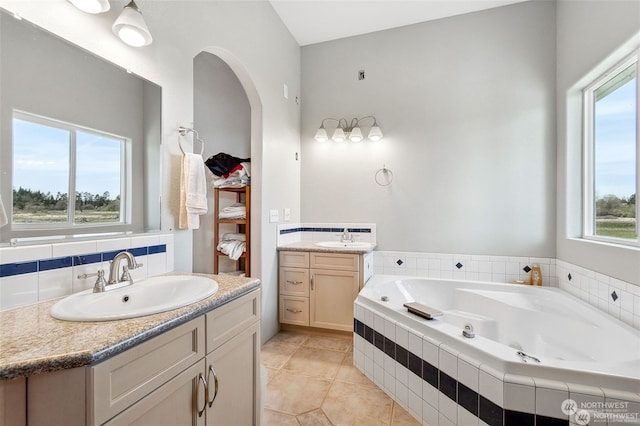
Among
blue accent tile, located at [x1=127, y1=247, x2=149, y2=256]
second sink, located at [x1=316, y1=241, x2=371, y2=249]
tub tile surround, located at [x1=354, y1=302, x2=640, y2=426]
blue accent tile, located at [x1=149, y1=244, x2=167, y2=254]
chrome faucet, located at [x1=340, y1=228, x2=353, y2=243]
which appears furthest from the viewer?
chrome faucet, located at [x1=340, y1=228, x2=353, y2=243]

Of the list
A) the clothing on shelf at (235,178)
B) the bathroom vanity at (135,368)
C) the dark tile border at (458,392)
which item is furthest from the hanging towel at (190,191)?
the dark tile border at (458,392)

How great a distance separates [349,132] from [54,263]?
9.32ft

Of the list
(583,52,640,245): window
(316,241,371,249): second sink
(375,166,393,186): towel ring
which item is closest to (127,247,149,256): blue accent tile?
(316,241,371,249): second sink

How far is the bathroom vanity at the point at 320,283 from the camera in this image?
2.79 m

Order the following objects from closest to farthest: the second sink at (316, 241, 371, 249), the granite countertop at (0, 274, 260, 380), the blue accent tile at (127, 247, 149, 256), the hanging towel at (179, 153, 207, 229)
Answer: the granite countertop at (0, 274, 260, 380) < the blue accent tile at (127, 247, 149, 256) < the hanging towel at (179, 153, 207, 229) < the second sink at (316, 241, 371, 249)

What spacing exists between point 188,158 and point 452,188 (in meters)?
2.49

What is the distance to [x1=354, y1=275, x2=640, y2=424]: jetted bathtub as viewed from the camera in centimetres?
122

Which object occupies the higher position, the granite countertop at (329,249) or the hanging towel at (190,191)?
the hanging towel at (190,191)

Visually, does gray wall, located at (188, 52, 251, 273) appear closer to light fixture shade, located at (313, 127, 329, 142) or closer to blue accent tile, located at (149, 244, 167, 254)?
light fixture shade, located at (313, 127, 329, 142)

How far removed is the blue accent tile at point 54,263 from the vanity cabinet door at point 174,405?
0.65 meters

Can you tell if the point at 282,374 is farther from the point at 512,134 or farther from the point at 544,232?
the point at 512,134

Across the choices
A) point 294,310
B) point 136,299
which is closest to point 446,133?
point 294,310

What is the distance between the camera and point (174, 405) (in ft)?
3.25

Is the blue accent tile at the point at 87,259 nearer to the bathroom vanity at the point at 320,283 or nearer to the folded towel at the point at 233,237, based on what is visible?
the folded towel at the point at 233,237
